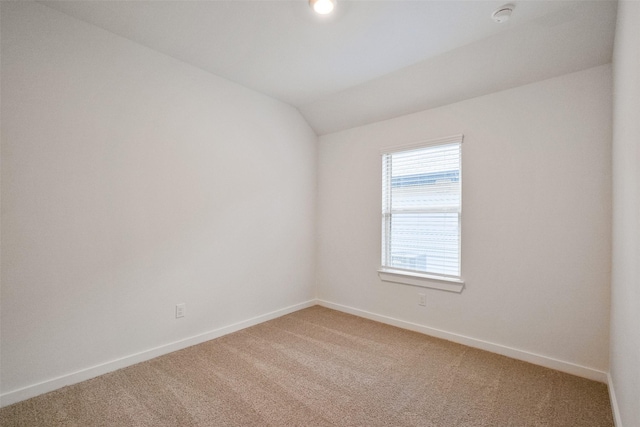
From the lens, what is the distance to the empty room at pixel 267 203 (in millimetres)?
1872

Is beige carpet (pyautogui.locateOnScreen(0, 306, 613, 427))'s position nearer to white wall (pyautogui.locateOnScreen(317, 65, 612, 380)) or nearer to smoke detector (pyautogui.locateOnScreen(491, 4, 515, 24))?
white wall (pyautogui.locateOnScreen(317, 65, 612, 380))

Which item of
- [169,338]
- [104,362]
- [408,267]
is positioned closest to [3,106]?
[104,362]

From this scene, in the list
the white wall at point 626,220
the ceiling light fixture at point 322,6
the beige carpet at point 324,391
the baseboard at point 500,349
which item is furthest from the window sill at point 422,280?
the ceiling light fixture at point 322,6

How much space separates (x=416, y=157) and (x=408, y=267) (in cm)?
123

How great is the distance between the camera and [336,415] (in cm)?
179

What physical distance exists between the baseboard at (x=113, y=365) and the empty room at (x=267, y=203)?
0.02 metres

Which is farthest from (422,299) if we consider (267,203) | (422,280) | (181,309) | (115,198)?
(115,198)

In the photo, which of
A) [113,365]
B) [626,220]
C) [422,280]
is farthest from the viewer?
[422,280]

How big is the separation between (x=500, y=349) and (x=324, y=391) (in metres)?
1.69

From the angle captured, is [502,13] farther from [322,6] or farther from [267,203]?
[267,203]

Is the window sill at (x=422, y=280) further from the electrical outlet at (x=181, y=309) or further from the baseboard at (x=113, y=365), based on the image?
the electrical outlet at (x=181, y=309)

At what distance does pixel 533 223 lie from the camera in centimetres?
245

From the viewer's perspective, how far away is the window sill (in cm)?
287

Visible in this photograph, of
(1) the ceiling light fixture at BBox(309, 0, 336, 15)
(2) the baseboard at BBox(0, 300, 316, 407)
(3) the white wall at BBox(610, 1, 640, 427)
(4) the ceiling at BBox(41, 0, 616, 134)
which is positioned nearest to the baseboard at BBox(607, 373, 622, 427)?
(3) the white wall at BBox(610, 1, 640, 427)
